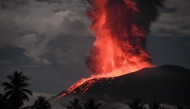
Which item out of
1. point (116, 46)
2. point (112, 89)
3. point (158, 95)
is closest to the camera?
point (158, 95)

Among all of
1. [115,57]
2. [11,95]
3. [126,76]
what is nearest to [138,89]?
[126,76]

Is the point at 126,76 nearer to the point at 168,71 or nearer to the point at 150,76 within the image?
the point at 150,76

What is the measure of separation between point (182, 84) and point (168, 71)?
14.5m

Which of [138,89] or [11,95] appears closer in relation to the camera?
[11,95]

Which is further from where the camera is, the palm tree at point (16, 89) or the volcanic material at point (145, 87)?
the volcanic material at point (145, 87)

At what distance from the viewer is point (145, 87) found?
163m

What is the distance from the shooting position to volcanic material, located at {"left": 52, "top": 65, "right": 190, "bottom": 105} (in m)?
154

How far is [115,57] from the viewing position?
565ft

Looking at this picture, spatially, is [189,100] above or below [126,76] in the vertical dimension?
below

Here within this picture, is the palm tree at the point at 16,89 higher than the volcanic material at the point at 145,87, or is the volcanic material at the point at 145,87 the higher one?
the volcanic material at the point at 145,87

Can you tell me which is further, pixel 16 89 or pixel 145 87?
pixel 145 87

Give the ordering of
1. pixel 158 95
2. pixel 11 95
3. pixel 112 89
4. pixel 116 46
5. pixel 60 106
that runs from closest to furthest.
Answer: pixel 11 95, pixel 60 106, pixel 158 95, pixel 112 89, pixel 116 46

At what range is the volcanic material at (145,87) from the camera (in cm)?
15362

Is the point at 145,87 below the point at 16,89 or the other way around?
the other way around
